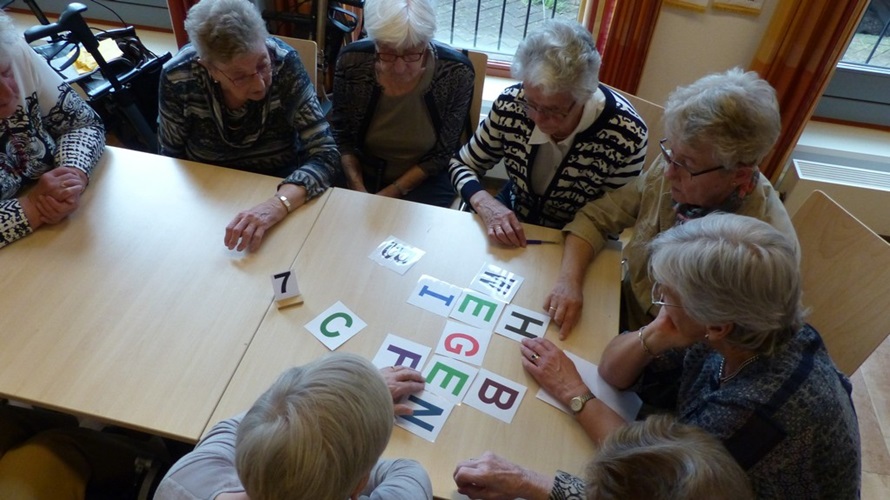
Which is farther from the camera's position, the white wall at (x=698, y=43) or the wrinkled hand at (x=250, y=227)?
the white wall at (x=698, y=43)

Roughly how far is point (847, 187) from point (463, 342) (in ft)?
8.21

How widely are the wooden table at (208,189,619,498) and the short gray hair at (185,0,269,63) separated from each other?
531mm

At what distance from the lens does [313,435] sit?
2.46ft

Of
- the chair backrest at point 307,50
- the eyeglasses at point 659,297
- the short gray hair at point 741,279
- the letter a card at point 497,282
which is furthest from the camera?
the chair backrest at point 307,50

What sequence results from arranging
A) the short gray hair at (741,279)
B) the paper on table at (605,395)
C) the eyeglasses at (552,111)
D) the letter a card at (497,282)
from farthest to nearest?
the eyeglasses at (552,111), the letter a card at (497,282), the paper on table at (605,395), the short gray hair at (741,279)

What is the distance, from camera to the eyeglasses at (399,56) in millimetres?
1959

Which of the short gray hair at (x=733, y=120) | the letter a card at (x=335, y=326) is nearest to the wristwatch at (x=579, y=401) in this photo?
the letter a card at (x=335, y=326)

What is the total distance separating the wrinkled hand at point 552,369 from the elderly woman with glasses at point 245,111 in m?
0.85

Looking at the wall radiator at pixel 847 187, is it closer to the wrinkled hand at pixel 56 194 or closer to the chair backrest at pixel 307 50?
the chair backrest at pixel 307 50

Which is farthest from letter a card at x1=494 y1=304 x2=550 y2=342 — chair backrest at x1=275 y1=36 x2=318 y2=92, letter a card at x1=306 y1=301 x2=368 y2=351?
chair backrest at x1=275 y1=36 x2=318 y2=92

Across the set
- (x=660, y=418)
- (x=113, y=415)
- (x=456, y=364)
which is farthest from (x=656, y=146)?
(x=113, y=415)

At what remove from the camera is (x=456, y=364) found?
1.34m

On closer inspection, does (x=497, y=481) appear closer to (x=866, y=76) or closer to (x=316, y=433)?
(x=316, y=433)


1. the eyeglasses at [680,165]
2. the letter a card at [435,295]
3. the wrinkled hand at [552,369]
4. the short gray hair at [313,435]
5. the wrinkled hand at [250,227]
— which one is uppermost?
the eyeglasses at [680,165]
